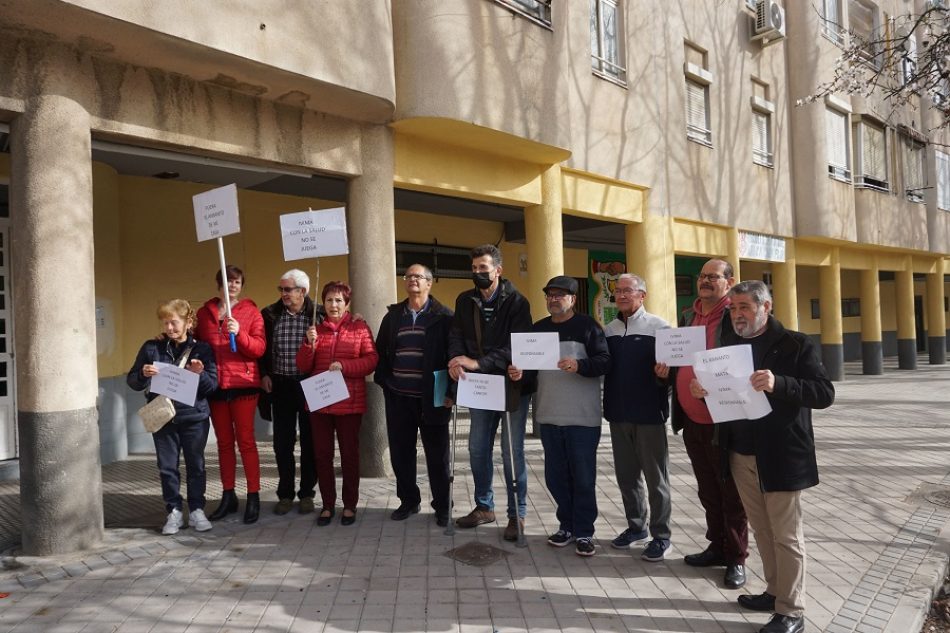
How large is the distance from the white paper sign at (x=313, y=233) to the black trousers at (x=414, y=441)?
1287 millimetres

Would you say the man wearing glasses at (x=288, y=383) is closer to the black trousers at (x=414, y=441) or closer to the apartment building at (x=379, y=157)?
the black trousers at (x=414, y=441)

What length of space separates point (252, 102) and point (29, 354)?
2.90 meters

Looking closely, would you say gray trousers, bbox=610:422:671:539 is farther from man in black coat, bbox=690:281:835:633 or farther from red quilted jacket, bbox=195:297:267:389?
red quilted jacket, bbox=195:297:267:389

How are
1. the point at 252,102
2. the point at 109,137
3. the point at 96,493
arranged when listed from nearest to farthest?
the point at 96,493 < the point at 109,137 < the point at 252,102

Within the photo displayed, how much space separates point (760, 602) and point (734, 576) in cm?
32

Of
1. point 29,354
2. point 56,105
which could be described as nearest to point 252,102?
point 56,105

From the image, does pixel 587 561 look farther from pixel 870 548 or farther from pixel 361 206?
pixel 361 206

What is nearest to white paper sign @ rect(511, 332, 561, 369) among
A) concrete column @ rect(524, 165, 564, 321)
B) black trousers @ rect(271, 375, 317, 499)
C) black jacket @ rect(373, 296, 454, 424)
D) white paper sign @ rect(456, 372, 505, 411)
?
white paper sign @ rect(456, 372, 505, 411)

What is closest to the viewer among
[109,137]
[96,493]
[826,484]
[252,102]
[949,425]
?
[96,493]

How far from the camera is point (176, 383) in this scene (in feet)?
16.9

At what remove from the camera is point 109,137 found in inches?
217

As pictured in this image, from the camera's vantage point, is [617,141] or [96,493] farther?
[617,141]

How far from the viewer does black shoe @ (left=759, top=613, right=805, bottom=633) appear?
353 centimetres

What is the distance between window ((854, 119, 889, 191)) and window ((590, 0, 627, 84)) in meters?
9.60
